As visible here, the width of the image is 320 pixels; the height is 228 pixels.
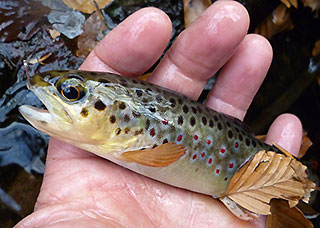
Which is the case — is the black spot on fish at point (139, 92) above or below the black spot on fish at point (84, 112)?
above

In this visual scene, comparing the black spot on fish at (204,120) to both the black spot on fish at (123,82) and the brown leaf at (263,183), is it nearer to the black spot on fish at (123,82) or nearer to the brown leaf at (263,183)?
the brown leaf at (263,183)

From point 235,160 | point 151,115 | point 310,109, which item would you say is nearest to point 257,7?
point 310,109

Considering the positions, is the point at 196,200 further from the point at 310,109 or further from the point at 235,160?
the point at 310,109

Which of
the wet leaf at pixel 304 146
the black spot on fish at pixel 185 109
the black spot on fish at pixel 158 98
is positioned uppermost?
the black spot on fish at pixel 158 98

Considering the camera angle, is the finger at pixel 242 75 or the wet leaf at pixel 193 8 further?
the wet leaf at pixel 193 8

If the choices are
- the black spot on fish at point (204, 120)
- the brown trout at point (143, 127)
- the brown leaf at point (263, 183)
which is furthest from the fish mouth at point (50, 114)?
the brown leaf at point (263, 183)

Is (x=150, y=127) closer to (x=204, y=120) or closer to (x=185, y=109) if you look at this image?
(x=185, y=109)
